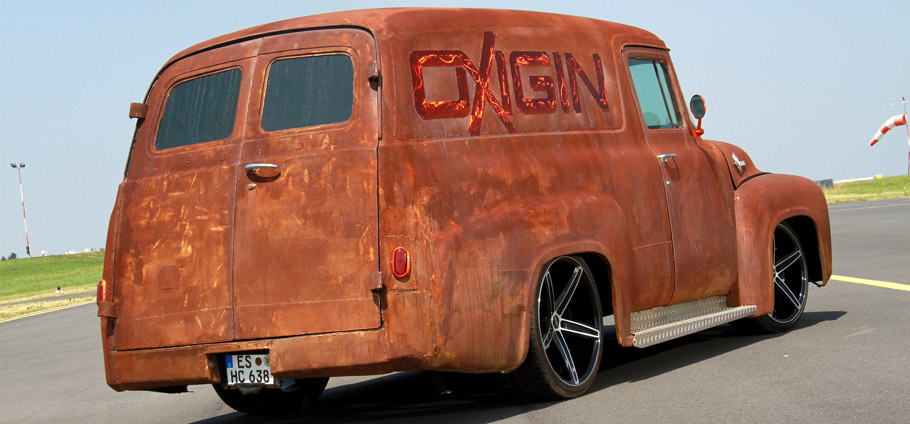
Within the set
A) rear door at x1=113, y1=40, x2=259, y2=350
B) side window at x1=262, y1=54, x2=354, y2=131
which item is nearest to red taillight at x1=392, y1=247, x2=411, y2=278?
side window at x1=262, y1=54, x2=354, y2=131

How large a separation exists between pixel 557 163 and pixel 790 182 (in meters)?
2.94

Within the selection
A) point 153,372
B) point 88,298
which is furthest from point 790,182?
point 88,298

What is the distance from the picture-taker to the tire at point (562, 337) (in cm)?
593

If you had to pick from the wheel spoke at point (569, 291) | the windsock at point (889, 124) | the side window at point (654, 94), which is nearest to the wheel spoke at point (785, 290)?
the side window at point (654, 94)

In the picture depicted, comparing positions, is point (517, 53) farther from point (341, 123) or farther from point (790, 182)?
point (790, 182)

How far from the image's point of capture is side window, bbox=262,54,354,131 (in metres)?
5.63

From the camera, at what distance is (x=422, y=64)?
5742mm

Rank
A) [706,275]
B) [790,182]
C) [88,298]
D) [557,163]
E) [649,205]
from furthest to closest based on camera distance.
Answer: [88,298] → [790,182] → [706,275] → [649,205] → [557,163]

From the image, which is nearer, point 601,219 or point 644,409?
point 644,409

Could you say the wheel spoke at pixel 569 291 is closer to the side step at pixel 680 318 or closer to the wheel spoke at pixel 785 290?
the side step at pixel 680 318

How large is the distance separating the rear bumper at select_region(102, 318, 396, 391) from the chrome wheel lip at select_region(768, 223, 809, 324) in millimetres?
4133

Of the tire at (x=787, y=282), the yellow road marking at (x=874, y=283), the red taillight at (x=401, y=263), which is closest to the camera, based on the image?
the red taillight at (x=401, y=263)

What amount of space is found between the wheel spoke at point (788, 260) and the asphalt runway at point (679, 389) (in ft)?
1.69

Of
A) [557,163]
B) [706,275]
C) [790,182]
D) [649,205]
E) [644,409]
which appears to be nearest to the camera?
[644,409]
